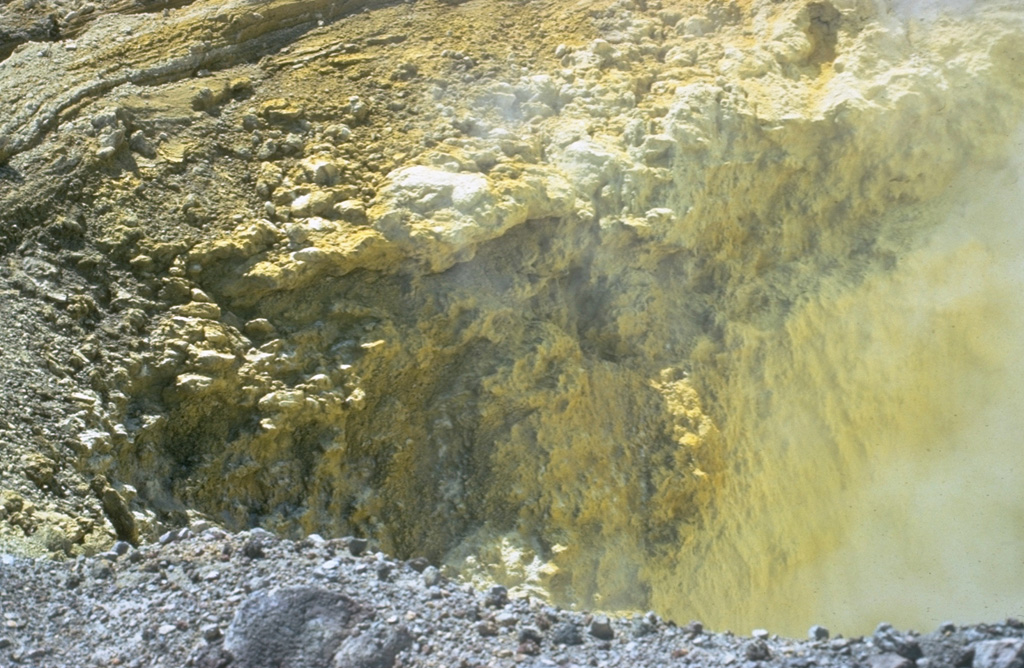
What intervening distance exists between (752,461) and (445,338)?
2.73 metres

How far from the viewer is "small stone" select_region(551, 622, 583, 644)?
17.9 feet

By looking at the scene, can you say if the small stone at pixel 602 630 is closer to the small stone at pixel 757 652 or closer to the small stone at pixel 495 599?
the small stone at pixel 495 599

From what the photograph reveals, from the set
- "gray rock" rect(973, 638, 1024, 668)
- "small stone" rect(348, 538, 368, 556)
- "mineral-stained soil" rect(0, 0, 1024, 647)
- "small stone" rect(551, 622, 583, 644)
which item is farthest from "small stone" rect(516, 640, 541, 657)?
"mineral-stained soil" rect(0, 0, 1024, 647)

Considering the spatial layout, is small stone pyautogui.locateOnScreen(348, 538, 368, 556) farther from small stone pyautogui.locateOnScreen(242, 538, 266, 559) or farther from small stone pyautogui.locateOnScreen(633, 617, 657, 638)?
small stone pyautogui.locateOnScreen(633, 617, 657, 638)

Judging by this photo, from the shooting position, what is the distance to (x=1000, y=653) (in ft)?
15.8

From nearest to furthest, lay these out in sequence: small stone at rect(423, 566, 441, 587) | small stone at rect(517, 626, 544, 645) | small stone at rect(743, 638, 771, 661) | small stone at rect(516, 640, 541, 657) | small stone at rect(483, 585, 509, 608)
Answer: small stone at rect(743, 638, 771, 661) → small stone at rect(516, 640, 541, 657) → small stone at rect(517, 626, 544, 645) → small stone at rect(483, 585, 509, 608) → small stone at rect(423, 566, 441, 587)

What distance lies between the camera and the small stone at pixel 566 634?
215 inches

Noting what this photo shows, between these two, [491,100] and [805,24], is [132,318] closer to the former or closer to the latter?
[491,100]

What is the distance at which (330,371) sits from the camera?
26.1ft

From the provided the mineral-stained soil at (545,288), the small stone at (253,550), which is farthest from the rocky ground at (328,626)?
the mineral-stained soil at (545,288)

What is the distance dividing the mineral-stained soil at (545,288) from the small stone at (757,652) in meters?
2.81

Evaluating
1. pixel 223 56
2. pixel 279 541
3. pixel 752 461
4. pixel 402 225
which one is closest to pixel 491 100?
pixel 402 225

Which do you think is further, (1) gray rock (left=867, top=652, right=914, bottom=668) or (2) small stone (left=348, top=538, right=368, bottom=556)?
(2) small stone (left=348, top=538, right=368, bottom=556)

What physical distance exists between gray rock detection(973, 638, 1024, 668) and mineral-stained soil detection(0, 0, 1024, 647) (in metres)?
3.55
